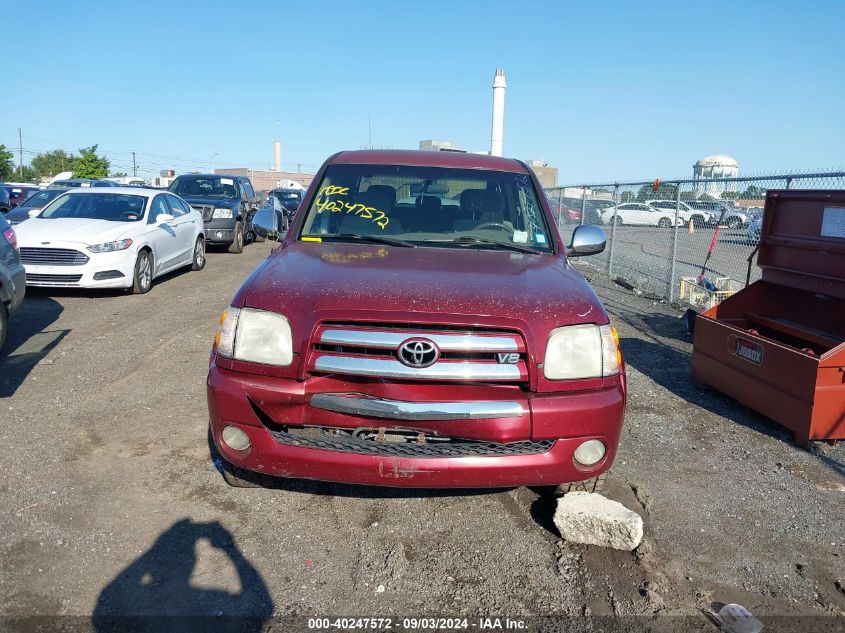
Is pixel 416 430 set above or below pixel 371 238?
below

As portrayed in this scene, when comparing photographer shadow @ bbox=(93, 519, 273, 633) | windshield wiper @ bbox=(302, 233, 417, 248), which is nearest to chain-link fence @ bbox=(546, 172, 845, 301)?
windshield wiper @ bbox=(302, 233, 417, 248)

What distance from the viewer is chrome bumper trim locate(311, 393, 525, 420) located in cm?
311

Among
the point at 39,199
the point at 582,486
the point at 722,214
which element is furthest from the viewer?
the point at 39,199

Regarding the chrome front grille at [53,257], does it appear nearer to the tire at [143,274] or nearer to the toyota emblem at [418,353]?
the tire at [143,274]

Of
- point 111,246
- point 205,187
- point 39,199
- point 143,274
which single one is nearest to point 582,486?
point 111,246

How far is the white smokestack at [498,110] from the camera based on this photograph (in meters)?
29.3

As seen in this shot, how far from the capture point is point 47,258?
962cm

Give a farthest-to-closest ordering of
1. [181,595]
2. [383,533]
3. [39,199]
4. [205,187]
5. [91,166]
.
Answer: [91,166] < [205,187] < [39,199] < [383,533] < [181,595]

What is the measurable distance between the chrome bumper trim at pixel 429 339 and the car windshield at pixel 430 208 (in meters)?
1.38

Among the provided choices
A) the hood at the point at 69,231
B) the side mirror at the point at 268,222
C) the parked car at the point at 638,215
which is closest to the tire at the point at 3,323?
the hood at the point at 69,231

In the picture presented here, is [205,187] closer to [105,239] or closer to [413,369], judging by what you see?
[105,239]

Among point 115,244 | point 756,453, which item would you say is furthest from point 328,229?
point 115,244

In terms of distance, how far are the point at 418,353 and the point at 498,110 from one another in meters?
27.8

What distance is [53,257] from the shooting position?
31.6 feet
